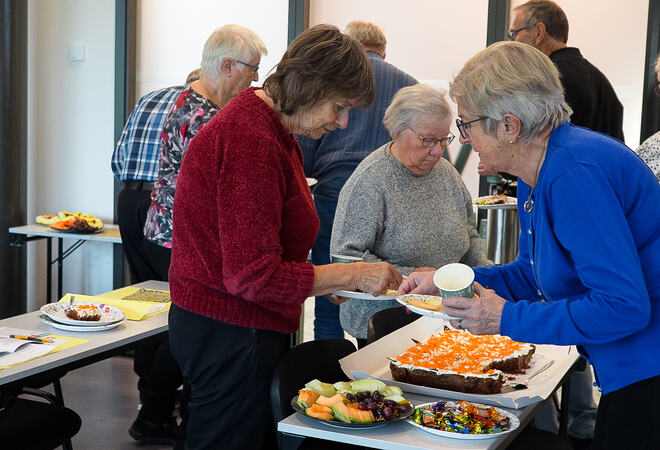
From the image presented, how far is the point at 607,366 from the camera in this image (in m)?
1.49

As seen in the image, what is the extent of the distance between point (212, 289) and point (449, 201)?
126 centimetres

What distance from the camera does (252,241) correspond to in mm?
1658

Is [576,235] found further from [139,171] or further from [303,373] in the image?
[139,171]

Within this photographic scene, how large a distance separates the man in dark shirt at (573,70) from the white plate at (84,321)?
2296 millimetres

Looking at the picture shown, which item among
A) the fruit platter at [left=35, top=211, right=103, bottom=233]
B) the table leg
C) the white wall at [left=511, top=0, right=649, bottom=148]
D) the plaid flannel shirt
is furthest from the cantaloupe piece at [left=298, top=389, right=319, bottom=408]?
the table leg

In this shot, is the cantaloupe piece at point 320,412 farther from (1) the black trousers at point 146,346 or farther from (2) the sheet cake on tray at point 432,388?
(1) the black trousers at point 146,346

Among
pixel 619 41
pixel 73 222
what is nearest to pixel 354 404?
pixel 619 41

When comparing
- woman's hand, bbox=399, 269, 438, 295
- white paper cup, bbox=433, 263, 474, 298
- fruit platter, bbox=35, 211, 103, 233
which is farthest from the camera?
fruit platter, bbox=35, 211, 103, 233

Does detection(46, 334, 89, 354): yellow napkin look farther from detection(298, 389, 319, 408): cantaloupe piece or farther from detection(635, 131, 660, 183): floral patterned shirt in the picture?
detection(635, 131, 660, 183): floral patterned shirt

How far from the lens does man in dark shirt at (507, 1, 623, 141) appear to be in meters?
3.60

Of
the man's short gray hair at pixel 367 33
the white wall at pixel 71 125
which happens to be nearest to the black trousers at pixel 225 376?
the man's short gray hair at pixel 367 33

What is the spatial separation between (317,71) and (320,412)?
0.77 metres

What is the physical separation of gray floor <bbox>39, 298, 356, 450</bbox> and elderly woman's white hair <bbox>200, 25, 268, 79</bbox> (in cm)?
170

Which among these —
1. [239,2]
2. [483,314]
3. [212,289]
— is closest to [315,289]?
[212,289]
